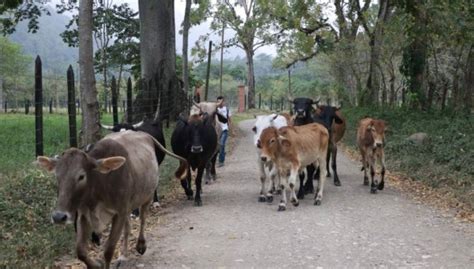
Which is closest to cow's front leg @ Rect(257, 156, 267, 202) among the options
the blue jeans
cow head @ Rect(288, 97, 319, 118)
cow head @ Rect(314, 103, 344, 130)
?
cow head @ Rect(288, 97, 319, 118)

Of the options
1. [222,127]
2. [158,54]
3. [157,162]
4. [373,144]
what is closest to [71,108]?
[157,162]

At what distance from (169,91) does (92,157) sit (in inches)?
628

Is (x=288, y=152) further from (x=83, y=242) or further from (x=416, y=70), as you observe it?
(x=416, y=70)

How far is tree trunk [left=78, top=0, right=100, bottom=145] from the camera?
1005cm

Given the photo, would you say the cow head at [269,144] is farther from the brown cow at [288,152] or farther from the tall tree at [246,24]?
the tall tree at [246,24]

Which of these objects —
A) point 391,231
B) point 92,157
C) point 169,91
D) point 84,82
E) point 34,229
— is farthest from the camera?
point 169,91

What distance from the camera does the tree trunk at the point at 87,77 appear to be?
10.0 meters

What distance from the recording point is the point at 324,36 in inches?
1357

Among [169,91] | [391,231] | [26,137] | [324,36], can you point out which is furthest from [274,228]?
[324,36]

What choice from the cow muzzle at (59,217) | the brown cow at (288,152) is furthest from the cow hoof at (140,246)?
the brown cow at (288,152)

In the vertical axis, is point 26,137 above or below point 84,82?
below

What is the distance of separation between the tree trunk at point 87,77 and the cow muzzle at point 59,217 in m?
4.96

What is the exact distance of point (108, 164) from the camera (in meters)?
5.85

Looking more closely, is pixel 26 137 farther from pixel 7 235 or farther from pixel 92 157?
pixel 92 157
